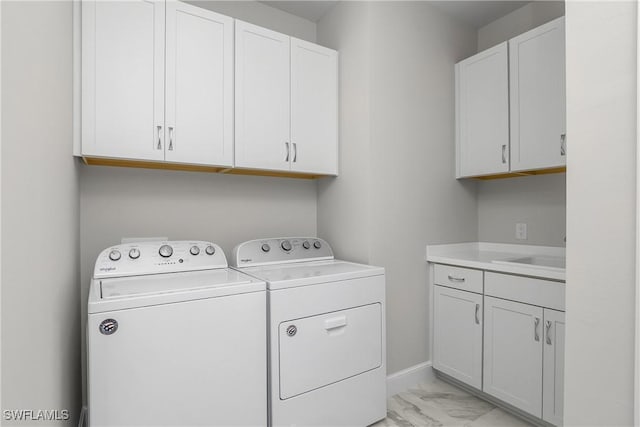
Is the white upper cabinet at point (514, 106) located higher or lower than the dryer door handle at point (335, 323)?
higher

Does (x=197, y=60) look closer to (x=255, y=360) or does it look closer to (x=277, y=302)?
(x=277, y=302)

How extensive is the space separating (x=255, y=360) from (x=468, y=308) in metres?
1.41

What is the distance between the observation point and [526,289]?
1894 millimetres

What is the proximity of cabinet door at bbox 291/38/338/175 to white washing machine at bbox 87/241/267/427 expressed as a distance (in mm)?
991

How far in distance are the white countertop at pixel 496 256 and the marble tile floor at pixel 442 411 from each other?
859 mm

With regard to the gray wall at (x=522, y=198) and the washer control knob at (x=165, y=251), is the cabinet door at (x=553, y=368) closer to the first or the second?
the gray wall at (x=522, y=198)

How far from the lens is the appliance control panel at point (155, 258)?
5.40 ft

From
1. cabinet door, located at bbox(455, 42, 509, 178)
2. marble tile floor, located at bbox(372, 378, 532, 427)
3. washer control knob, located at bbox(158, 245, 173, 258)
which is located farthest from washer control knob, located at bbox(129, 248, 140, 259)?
cabinet door, located at bbox(455, 42, 509, 178)

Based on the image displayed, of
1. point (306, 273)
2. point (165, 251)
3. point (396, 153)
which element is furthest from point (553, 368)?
point (165, 251)

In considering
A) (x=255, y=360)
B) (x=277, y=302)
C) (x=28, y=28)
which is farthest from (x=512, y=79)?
(x=28, y=28)

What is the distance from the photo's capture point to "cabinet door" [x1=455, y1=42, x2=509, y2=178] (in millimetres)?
2354

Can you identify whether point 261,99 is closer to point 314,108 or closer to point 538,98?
point 314,108

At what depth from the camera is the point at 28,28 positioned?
0.82 m

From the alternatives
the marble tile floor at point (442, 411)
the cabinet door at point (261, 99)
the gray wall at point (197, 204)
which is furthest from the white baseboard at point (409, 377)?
the cabinet door at point (261, 99)
